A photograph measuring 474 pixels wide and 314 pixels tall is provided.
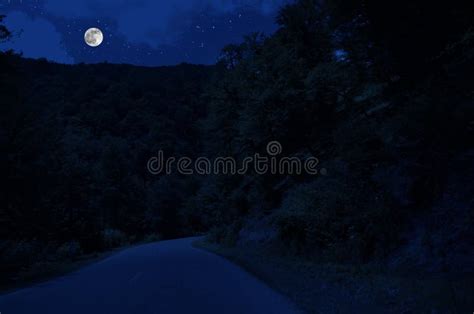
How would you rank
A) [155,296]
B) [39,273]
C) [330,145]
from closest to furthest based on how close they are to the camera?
1. [155,296]
2. [39,273]
3. [330,145]

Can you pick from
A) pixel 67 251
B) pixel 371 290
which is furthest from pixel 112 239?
pixel 371 290

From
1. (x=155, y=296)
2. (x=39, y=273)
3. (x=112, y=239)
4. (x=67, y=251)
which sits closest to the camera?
(x=155, y=296)

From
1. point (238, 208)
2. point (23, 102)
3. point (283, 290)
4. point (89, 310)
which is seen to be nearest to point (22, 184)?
point (23, 102)

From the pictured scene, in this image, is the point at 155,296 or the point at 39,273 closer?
the point at 155,296

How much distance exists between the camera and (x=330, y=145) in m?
20.3

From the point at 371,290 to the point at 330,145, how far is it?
12.9 meters

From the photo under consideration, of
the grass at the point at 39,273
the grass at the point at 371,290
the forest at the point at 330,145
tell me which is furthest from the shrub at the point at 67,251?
the grass at the point at 371,290

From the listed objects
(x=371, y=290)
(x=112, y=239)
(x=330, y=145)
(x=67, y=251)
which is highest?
(x=330, y=145)

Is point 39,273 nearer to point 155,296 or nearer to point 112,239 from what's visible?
point 155,296

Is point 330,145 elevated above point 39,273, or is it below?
above

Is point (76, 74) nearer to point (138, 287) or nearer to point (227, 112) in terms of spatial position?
point (227, 112)

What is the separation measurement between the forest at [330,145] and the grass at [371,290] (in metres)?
1.04

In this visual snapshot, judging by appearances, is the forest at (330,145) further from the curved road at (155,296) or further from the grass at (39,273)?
the curved road at (155,296)

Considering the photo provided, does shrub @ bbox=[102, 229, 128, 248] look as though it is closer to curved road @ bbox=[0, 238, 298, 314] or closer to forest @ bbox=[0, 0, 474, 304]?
forest @ bbox=[0, 0, 474, 304]
